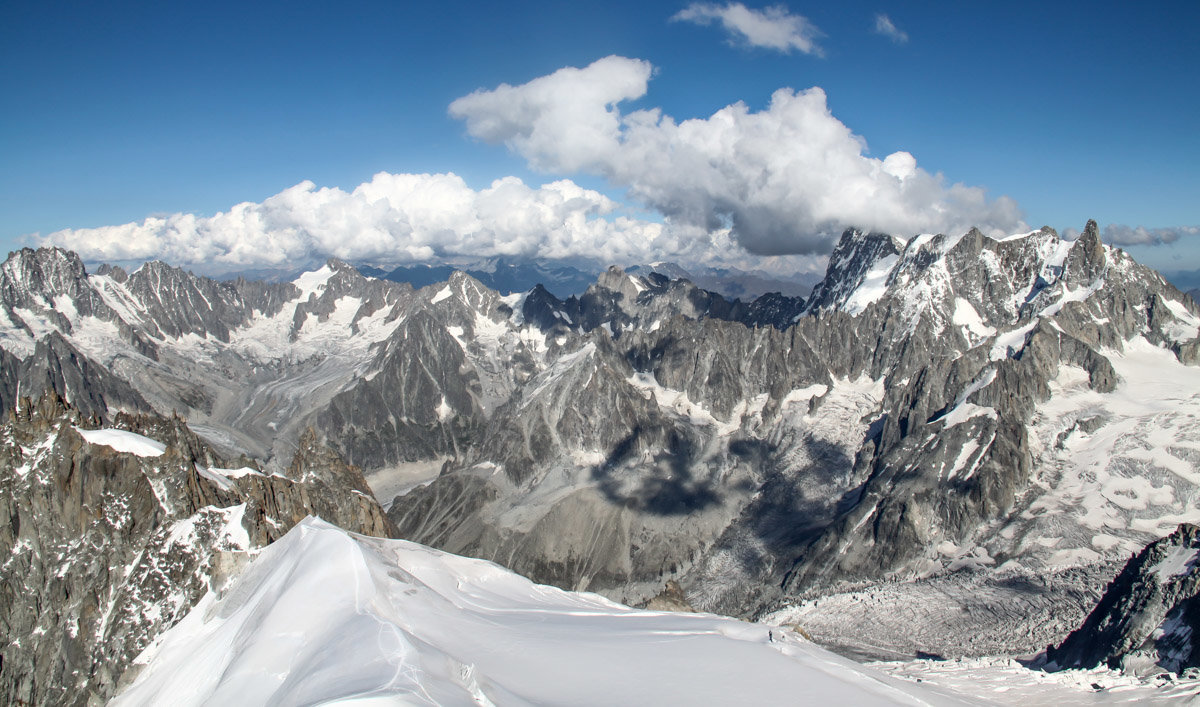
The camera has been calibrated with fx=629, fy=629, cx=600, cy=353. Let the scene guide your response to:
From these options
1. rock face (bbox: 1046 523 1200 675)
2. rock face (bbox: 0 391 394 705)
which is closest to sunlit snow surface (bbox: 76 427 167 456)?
rock face (bbox: 0 391 394 705)

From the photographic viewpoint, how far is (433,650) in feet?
133

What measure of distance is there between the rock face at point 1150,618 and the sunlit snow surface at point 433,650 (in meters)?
40.6

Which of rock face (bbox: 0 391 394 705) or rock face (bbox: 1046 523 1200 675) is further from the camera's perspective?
rock face (bbox: 1046 523 1200 675)

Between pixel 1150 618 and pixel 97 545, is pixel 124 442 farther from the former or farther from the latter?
pixel 1150 618

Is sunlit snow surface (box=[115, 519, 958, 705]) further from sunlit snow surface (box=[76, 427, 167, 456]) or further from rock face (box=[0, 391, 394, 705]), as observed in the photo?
sunlit snow surface (box=[76, 427, 167, 456])

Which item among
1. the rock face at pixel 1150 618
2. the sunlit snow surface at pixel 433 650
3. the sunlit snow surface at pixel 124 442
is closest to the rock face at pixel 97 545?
the sunlit snow surface at pixel 124 442

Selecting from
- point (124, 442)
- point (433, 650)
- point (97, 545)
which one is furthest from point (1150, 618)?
point (124, 442)

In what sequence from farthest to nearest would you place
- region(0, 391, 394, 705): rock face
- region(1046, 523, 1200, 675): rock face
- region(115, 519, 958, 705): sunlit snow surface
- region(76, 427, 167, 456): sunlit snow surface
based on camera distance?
1. region(1046, 523, 1200, 675): rock face
2. region(76, 427, 167, 456): sunlit snow surface
3. region(0, 391, 394, 705): rock face
4. region(115, 519, 958, 705): sunlit snow surface

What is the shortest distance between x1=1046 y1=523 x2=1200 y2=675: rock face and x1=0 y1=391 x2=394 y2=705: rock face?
9970 cm

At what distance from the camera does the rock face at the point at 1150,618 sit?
7231 cm

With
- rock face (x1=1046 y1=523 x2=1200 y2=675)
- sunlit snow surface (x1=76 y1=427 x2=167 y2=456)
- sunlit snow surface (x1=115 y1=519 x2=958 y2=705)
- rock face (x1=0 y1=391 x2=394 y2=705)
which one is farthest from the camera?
rock face (x1=1046 y1=523 x2=1200 y2=675)

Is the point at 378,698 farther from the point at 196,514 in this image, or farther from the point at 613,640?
the point at 196,514

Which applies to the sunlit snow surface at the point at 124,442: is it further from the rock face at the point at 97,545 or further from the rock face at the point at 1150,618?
the rock face at the point at 1150,618

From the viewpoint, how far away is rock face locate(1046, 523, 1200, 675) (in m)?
72.3
